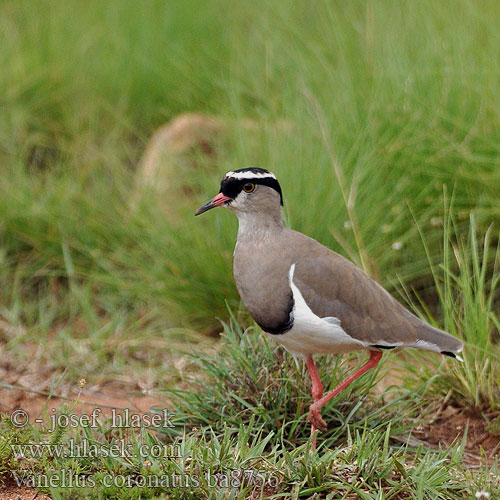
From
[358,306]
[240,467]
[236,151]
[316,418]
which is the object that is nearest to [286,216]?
[236,151]

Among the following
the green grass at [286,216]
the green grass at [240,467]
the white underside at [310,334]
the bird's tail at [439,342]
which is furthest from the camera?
the green grass at [286,216]

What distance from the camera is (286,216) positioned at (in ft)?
15.2

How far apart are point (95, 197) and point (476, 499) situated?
373 cm

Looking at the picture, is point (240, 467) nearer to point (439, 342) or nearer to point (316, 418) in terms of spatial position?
point (316, 418)

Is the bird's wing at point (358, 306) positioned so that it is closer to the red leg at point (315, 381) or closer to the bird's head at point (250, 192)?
the red leg at point (315, 381)

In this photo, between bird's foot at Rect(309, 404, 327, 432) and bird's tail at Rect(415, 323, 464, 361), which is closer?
bird's foot at Rect(309, 404, 327, 432)

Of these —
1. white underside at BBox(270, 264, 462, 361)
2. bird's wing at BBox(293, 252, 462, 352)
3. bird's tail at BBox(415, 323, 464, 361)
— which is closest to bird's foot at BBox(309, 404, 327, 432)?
white underside at BBox(270, 264, 462, 361)

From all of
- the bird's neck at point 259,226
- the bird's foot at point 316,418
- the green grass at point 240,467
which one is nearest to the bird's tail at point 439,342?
the green grass at point 240,467

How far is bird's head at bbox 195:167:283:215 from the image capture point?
374 centimetres

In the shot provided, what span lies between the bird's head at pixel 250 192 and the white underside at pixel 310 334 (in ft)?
1.13

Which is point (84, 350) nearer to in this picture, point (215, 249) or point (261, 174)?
point (215, 249)

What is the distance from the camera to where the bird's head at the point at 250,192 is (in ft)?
12.3

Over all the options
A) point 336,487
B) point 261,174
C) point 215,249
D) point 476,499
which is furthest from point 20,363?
point 476,499

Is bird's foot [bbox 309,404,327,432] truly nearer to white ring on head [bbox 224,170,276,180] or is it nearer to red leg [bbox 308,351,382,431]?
red leg [bbox 308,351,382,431]
